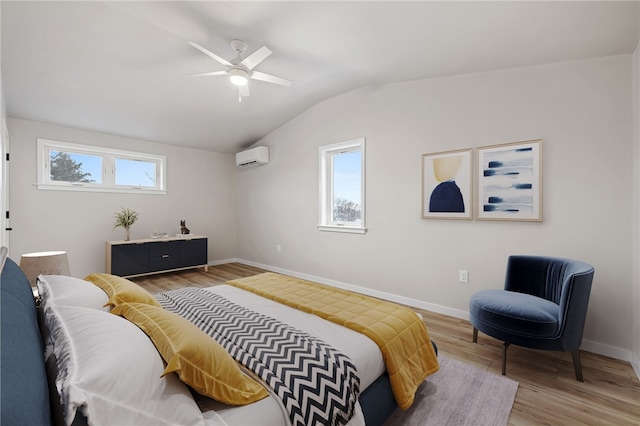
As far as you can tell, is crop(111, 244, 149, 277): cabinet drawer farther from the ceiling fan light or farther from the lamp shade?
the ceiling fan light

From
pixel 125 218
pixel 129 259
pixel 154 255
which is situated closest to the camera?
pixel 129 259

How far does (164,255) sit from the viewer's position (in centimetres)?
473

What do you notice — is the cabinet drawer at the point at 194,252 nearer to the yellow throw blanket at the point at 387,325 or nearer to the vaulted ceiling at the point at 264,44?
the vaulted ceiling at the point at 264,44

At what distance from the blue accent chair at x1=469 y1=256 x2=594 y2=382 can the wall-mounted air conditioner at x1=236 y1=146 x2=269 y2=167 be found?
13.4 feet

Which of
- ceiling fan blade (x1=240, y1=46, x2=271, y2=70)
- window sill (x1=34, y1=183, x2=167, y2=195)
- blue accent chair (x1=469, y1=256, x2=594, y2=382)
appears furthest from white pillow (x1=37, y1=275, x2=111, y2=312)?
window sill (x1=34, y1=183, x2=167, y2=195)

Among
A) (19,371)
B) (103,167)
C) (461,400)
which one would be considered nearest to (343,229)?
(461,400)

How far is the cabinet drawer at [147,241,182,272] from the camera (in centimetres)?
461

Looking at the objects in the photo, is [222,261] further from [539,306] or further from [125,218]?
[539,306]

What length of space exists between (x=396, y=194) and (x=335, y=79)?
1.66 metres

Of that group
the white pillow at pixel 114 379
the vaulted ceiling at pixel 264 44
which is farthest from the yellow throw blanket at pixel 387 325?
the vaulted ceiling at pixel 264 44

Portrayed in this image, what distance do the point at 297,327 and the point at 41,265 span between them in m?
2.05

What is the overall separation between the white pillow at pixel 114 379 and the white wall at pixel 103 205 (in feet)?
13.4

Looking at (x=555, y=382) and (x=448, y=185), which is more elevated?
(x=448, y=185)

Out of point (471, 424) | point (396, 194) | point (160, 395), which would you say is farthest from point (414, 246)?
point (160, 395)
